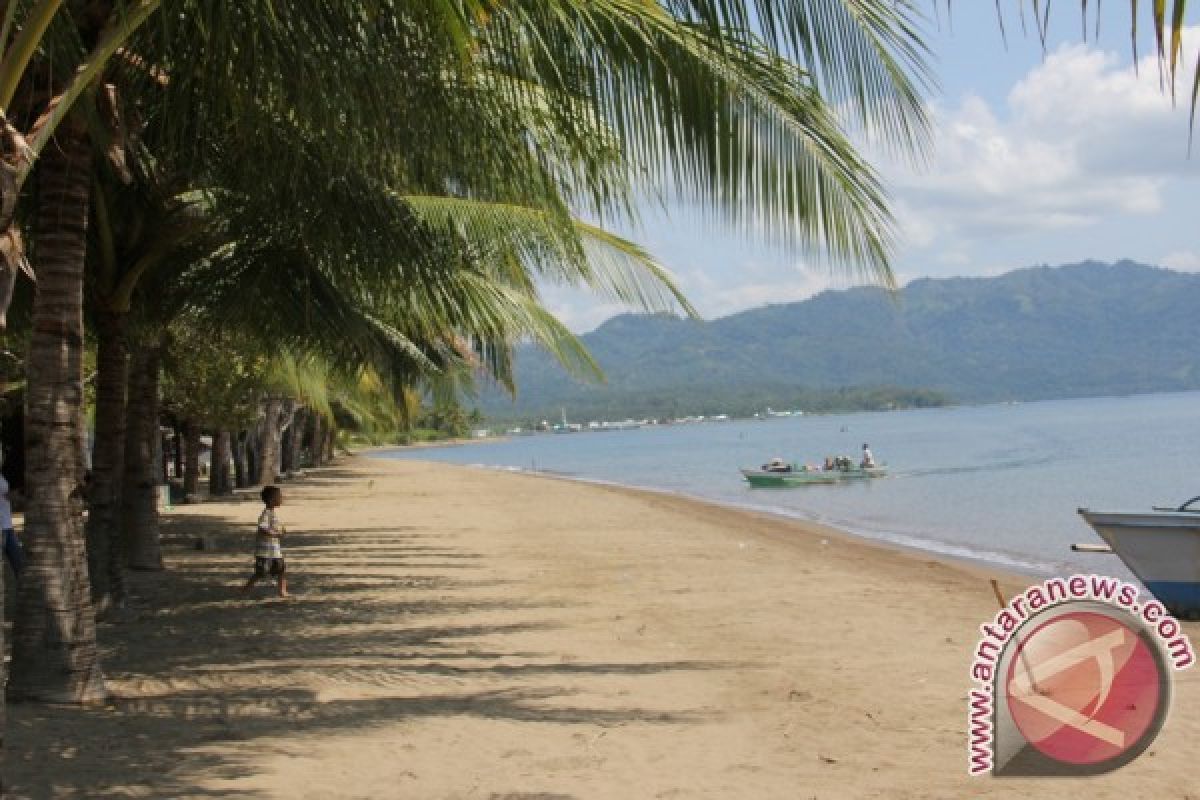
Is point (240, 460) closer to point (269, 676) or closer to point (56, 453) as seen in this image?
point (269, 676)

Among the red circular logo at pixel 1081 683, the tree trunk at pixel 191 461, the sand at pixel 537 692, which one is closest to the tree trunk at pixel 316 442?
the tree trunk at pixel 191 461

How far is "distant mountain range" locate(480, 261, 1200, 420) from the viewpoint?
14975 cm

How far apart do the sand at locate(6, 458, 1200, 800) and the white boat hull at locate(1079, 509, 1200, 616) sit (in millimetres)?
1281

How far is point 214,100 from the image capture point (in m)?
5.41

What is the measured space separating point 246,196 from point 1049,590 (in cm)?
569

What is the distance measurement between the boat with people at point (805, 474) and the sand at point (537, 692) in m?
24.0

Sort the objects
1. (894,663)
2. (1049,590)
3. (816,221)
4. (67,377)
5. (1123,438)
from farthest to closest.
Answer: (1123,438), (894,663), (67,377), (816,221), (1049,590)

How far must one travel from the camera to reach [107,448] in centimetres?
759

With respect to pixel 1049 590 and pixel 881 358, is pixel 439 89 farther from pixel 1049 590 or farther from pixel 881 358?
pixel 881 358

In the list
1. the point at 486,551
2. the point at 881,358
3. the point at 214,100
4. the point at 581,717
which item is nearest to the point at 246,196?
the point at 214,100

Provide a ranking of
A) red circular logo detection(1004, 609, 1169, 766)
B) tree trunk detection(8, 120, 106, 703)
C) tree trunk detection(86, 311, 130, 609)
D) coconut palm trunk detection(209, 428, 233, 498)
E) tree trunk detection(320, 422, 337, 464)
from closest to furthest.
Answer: red circular logo detection(1004, 609, 1169, 766) → tree trunk detection(8, 120, 106, 703) → tree trunk detection(86, 311, 130, 609) → coconut palm trunk detection(209, 428, 233, 498) → tree trunk detection(320, 422, 337, 464)

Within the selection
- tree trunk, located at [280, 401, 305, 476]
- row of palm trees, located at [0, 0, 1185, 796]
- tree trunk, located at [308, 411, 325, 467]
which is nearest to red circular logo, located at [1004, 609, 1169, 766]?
row of palm trees, located at [0, 0, 1185, 796]

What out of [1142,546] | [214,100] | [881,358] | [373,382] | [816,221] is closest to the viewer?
[816,221]

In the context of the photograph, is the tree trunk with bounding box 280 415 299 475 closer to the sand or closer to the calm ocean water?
the calm ocean water
